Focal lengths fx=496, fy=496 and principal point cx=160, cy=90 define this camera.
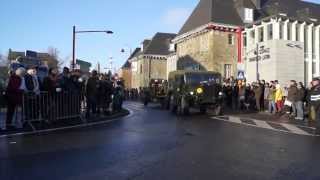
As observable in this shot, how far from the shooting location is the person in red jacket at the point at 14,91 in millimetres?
14539

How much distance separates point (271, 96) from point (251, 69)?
23.5m

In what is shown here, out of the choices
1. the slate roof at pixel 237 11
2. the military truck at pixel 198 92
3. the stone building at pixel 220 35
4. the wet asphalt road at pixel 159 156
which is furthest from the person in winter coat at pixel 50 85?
the slate roof at pixel 237 11

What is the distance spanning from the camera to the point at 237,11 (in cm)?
6284

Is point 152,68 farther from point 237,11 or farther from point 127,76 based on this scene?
point 237,11

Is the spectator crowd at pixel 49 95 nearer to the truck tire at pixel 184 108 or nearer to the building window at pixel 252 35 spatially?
the truck tire at pixel 184 108

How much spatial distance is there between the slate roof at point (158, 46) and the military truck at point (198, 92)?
2682 inches

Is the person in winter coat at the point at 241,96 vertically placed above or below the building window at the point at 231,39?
below

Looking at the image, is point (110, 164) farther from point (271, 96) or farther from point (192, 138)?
point (271, 96)

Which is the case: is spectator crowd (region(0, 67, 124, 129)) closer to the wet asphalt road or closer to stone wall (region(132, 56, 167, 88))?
the wet asphalt road

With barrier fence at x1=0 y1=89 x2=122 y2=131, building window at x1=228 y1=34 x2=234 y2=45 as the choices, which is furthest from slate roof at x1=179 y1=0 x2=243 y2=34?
barrier fence at x1=0 y1=89 x2=122 y2=131

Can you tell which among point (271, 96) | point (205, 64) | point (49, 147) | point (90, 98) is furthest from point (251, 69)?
point (49, 147)

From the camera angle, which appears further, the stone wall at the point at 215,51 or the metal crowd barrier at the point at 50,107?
the stone wall at the point at 215,51

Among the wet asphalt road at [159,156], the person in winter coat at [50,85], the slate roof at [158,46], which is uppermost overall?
the slate roof at [158,46]

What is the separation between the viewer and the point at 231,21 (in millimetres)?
60906
